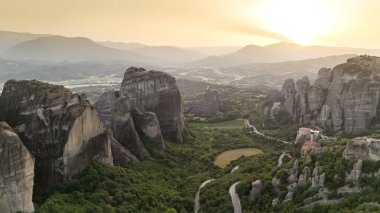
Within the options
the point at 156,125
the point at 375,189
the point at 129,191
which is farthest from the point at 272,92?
the point at 375,189

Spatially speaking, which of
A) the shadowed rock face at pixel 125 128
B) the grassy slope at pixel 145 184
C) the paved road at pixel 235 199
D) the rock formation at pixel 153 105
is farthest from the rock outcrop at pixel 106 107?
the paved road at pixel 235 199

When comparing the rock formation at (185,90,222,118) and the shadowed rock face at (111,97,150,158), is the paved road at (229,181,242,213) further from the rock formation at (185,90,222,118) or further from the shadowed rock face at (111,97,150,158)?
the rock formation at (185,90,222,118)

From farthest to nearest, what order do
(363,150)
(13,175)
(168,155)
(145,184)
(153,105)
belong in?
(153,105), (168,155), (145,184), (363,150), (13,175)

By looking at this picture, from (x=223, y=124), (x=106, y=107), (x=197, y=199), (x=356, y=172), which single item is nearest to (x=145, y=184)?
(x=197, y=199)

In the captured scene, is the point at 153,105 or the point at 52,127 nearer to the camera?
the point at 52,127

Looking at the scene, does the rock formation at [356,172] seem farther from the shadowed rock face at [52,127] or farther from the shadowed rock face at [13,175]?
the shadowed rock face at [52,127]

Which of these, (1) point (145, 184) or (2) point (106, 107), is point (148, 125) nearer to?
(2) point (106, 107)
